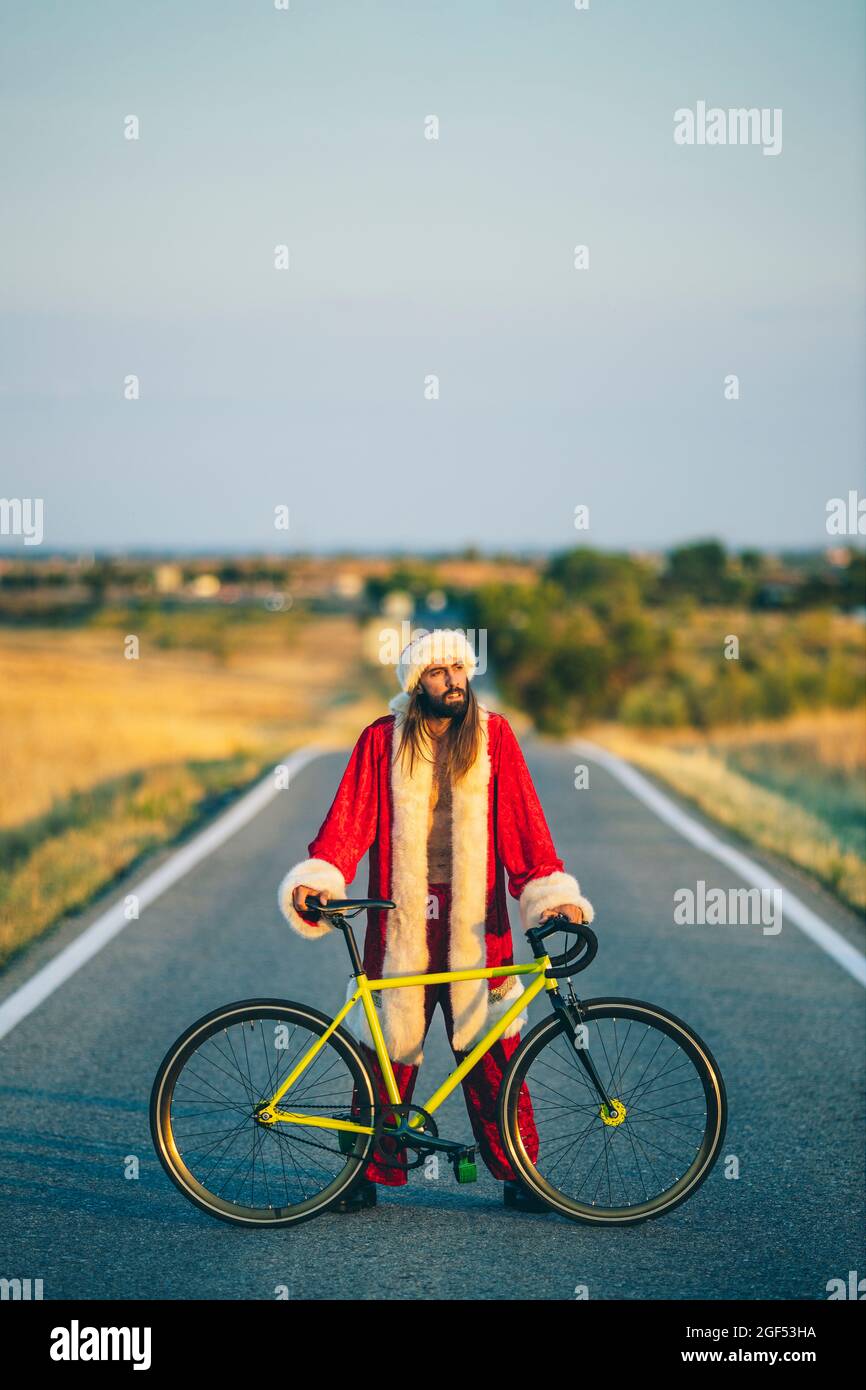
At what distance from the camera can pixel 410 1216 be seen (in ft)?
16.3

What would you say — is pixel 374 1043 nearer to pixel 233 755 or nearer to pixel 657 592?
pixel 233 755

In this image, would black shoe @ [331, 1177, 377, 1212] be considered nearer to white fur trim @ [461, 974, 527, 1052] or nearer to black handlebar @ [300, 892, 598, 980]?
white fur trim @ [461, 974, 527, 1052]

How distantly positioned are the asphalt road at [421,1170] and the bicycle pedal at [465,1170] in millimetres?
139

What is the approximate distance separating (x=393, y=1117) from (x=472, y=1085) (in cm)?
28

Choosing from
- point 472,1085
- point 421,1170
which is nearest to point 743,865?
point 421,1170

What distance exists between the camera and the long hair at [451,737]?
16.3 ft

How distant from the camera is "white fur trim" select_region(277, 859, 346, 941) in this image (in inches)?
194

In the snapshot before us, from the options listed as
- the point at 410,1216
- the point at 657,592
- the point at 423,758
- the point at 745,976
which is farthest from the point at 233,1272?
the point at 657,592

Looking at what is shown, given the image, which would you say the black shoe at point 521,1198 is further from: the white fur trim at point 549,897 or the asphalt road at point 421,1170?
the white fur trim at point 549,897

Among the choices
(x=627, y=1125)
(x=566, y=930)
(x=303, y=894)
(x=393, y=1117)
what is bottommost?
(x=627, y=1125)

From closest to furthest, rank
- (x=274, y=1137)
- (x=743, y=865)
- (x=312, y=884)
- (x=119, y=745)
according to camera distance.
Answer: (x=312, y=884)
(x=274, y=1137)
(x=743, y=865)
(x=119, y=745)

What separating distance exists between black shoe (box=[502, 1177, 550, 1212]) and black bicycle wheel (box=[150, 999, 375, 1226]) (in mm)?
485

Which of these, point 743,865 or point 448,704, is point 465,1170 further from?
point 743,865

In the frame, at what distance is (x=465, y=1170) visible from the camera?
490cm
